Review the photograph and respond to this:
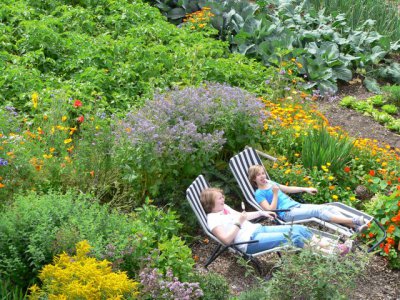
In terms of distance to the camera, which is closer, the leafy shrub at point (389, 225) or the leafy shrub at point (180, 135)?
the leafy shrub at point (389, 225)

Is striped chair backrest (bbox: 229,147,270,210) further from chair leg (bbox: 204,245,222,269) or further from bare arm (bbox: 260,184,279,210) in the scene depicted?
chair leg (bbox: 204,245,222,269)

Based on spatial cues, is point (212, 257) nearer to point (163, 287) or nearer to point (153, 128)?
point (163, 287)

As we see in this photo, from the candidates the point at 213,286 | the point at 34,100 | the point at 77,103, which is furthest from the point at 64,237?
the point at 34,100

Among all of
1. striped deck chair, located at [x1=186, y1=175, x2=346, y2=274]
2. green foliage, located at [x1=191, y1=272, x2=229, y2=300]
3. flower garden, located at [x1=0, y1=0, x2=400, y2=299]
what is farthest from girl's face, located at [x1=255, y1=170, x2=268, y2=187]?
green foliage, located at [x1=191, y1=272, x2=229, y2=300]

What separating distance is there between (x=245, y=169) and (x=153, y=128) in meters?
1.11

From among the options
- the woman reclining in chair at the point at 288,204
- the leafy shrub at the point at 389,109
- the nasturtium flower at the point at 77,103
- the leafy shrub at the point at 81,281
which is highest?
the leafy shrub at the point at 81,281

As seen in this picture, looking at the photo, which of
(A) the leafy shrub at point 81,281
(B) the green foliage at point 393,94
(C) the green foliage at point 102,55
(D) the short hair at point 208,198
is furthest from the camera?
(B) the green foliage at point 393,94

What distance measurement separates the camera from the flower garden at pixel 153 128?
5840 millimetres

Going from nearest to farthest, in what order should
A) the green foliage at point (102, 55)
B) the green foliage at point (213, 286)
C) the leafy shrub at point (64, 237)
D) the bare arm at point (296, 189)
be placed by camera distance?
1. the leafy shrub at point (64, 237)
2. the green foliage at point (213, 286)
3. the bare arm at point (296, 189)
4. the green foliage at point (102, 55)

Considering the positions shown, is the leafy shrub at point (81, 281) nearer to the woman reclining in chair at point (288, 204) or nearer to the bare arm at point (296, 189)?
the woman reclining in chair at point (288, 204)

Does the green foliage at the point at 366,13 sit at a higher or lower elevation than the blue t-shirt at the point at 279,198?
higher

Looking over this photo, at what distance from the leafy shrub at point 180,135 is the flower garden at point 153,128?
0.06ft

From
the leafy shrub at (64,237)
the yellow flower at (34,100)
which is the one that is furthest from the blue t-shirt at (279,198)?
the yellow flower at (34,100)

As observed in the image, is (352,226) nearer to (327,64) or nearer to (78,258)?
(78,258)
